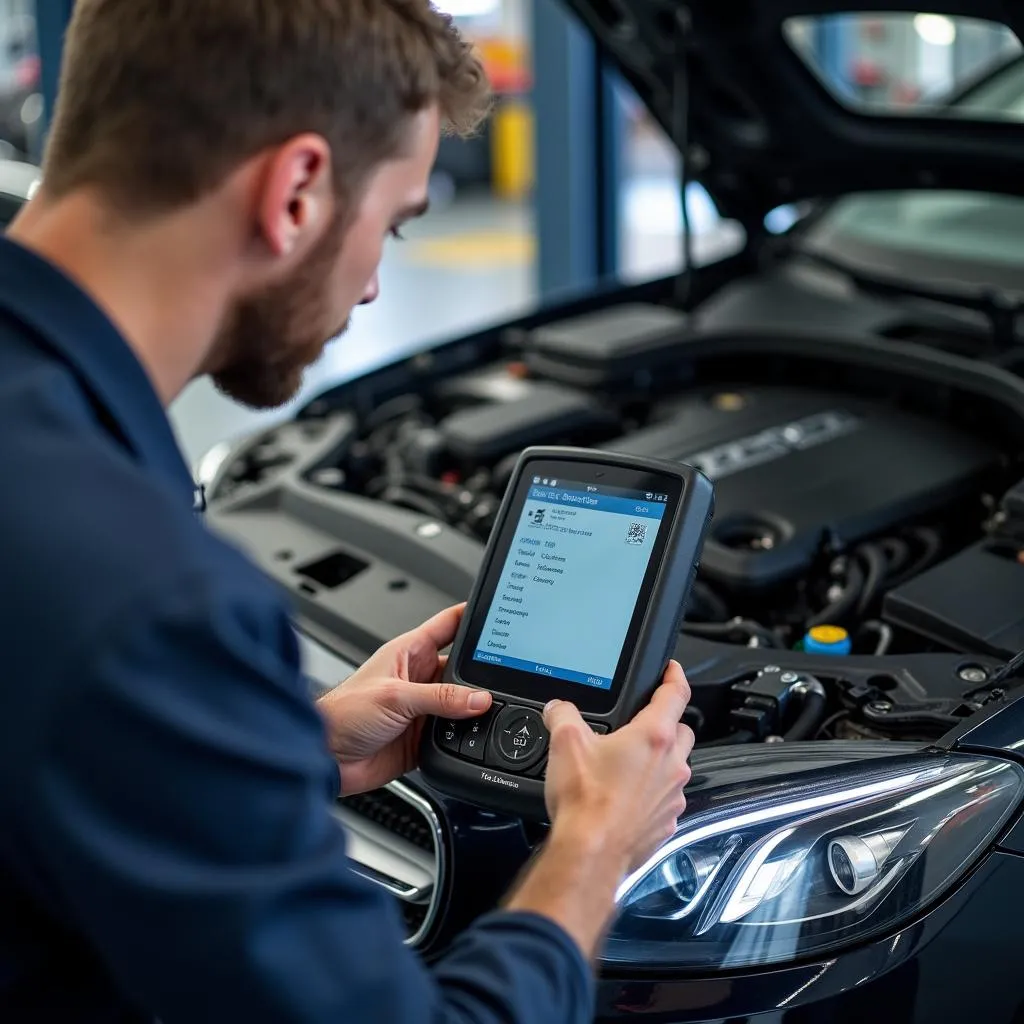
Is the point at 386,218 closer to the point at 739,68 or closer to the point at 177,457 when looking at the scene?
the point at 177,457

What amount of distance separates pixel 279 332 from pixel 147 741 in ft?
1.05

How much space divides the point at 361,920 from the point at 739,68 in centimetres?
172

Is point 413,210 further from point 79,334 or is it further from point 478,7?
point 478,7

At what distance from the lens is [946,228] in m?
2.42

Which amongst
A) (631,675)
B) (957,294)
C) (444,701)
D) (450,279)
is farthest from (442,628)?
(450,279)

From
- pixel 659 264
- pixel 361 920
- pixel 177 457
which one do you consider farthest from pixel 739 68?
pixel 659 264

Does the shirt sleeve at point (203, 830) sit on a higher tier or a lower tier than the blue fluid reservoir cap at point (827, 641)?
higher

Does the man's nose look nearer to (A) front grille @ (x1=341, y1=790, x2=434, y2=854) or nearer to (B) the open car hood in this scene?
(A) front grille @ (x1=341, y1=790, x2=434, y2=854)

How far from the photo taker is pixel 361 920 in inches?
30.3

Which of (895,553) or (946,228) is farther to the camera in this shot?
(946,228)

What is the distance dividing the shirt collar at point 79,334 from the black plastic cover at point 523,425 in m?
1.17

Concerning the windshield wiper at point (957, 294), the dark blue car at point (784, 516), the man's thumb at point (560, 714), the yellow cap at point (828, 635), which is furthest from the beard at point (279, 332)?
the windshield wiper at point (957, 294)

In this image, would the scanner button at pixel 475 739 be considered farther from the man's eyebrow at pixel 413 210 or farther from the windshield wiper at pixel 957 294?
the windshield wiper at pixel 957 294

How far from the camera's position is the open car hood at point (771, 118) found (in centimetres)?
203
